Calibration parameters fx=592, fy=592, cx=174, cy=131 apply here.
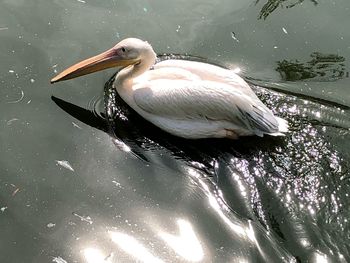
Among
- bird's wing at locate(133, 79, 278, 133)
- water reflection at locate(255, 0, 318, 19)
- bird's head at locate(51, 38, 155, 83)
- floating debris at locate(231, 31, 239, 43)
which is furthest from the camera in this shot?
water reflection at locate(255, 0, 318, 19)

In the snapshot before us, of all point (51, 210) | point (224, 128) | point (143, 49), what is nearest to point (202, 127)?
point (224, 128)

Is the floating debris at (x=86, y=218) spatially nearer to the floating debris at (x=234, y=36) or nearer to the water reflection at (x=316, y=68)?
the water reflection at (x=316, y=68)

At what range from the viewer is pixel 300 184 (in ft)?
11.9

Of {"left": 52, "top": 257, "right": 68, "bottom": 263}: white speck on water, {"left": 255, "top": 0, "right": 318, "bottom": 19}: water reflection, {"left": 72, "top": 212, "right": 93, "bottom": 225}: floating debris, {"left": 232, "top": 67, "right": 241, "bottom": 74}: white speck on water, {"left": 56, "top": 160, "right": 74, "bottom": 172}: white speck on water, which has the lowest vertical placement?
{"left": 52, "top": 257, "right": 68, "bottom": 263}: white speck on water

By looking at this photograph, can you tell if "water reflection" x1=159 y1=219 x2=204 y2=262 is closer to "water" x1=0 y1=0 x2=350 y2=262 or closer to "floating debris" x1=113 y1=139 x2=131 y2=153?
"water" x1=0 y1=0 x2=350 y2=262

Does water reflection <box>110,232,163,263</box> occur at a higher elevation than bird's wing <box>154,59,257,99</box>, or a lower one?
lower

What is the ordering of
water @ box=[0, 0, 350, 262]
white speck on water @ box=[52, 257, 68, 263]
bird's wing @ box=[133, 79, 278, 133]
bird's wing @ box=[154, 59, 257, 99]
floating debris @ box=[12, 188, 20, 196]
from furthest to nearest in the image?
1. bird's wing @ box=[154, 59, 257, 99]
2. bird's wing @ box=[133, 79, 278, 133]
3. floating debris @ box=[12, 188, 20, 196]
4. water @ box=[0, 0, 350, 262]
5. white speck on water @ box=[52, 257, 68, 263]

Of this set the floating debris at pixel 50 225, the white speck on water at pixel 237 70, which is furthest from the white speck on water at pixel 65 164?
the white speck on water at pixel 237 70

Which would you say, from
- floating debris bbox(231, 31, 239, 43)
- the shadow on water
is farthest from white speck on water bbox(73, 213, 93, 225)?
floating debris bbox(231, 31, 239, 43)

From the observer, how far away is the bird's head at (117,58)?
162 inches

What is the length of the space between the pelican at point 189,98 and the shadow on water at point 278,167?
0.10m

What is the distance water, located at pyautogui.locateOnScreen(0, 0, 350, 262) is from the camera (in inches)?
129

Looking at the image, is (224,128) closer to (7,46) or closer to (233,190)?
(233,190)

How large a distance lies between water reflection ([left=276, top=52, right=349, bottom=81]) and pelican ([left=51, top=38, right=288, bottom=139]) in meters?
0.75
